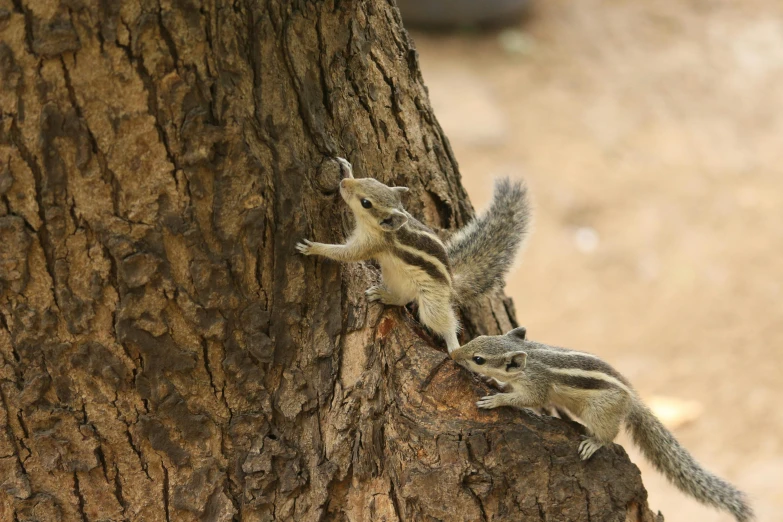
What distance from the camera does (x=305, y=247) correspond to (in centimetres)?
259

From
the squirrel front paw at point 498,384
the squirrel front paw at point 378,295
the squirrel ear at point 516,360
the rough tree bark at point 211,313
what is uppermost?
the squirrel ear at point 516,360

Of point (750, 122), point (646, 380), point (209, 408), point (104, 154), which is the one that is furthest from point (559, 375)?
point (750, 122)

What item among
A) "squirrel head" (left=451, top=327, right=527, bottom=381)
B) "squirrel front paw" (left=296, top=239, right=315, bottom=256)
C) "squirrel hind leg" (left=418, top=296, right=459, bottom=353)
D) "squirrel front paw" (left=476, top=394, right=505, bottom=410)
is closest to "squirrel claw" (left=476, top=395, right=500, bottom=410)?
"squirrel front paw" (left=476, top=394, right=505, bottom=410)

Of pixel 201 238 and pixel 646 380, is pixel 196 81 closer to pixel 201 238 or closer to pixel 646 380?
pixel 201 238

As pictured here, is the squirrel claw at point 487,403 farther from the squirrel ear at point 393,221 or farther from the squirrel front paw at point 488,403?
the squirrel ear at point 393,221

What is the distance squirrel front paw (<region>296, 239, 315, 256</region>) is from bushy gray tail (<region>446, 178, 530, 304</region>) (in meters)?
0.83

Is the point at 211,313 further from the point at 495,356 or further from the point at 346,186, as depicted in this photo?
the point at 495,356

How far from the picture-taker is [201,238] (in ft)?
7.93

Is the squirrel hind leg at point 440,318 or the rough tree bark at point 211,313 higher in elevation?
the squirrel hind leg at point 440,318

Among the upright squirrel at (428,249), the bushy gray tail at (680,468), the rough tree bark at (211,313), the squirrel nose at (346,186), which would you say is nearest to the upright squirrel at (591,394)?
the bushy gray tail at (680,468)

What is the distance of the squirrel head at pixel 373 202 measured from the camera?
278 centimetres

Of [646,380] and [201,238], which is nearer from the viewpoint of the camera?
[201,238]

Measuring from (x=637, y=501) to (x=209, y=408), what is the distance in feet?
4.58

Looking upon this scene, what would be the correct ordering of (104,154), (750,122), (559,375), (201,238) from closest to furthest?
(104,154) → (201,238) → (559,375) → (750,122)
